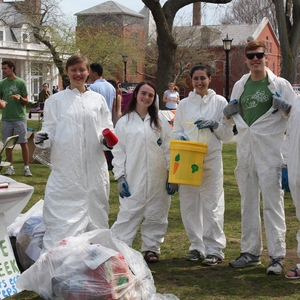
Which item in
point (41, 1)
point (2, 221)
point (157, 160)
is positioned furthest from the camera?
point (41, 1)

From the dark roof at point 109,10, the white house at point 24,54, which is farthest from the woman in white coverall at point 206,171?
the dark roof at point 109,10

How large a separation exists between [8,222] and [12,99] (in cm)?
592

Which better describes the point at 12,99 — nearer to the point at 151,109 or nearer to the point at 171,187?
the point at 151,109

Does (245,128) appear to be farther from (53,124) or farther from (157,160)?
(53,124)

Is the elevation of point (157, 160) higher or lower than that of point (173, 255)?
higher

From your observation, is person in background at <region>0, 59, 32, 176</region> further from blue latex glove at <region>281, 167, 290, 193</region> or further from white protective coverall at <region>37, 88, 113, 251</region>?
blue latex glove at <region>281, 167, 290, 193</region>

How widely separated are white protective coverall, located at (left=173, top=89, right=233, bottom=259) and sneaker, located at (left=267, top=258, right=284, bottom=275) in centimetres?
52

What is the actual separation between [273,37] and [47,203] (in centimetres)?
6597

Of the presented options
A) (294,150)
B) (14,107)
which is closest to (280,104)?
(294,150)

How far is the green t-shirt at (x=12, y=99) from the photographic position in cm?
1028

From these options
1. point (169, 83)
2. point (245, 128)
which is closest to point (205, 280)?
point (245, 128)

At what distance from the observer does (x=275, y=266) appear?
5117mm

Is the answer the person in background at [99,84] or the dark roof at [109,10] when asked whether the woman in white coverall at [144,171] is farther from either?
the dark roof at [109,10]

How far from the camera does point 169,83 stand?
16531 millimetres
